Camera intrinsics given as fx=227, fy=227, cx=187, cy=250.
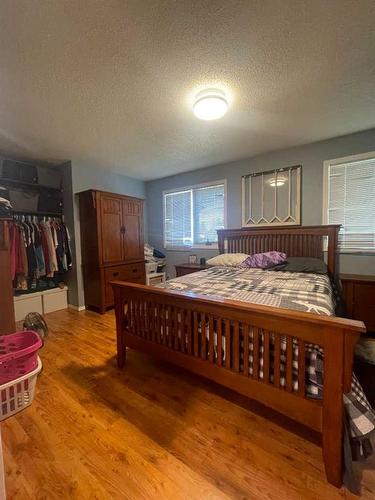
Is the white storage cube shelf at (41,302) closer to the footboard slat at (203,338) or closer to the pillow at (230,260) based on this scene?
the pillow at (230,260)

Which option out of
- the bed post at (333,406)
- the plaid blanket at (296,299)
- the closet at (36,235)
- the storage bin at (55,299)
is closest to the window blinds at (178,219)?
the plaid blanket at (296,299)

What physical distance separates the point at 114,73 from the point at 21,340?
1.84 meters

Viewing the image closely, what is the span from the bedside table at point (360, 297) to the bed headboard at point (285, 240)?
0.31 metres

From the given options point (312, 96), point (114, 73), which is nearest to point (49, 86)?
point (114, 73)

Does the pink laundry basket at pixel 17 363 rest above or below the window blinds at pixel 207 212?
below

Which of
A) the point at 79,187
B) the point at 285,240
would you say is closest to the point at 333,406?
the point at 285,240

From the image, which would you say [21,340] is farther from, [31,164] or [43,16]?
[31,164]

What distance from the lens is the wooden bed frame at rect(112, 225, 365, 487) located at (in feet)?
3.44

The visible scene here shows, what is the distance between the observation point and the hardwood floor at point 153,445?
1068mm

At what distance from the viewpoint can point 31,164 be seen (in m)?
3.46

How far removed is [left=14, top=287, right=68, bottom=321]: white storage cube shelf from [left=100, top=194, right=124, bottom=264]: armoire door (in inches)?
A: 39.4

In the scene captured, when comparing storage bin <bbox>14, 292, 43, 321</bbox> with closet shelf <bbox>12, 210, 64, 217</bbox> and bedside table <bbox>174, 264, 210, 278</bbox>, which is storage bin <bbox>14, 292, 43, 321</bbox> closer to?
closet shelf <bbox>12, 210, 64, 217</bbox>

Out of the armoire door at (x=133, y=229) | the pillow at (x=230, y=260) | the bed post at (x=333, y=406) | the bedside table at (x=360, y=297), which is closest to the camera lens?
the bed post at (x=333, y=406)

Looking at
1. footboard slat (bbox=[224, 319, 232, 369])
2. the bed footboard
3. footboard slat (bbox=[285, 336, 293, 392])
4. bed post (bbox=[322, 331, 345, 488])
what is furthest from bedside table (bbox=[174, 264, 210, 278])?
bed post (bbox=[322, 331, 345, 488])
